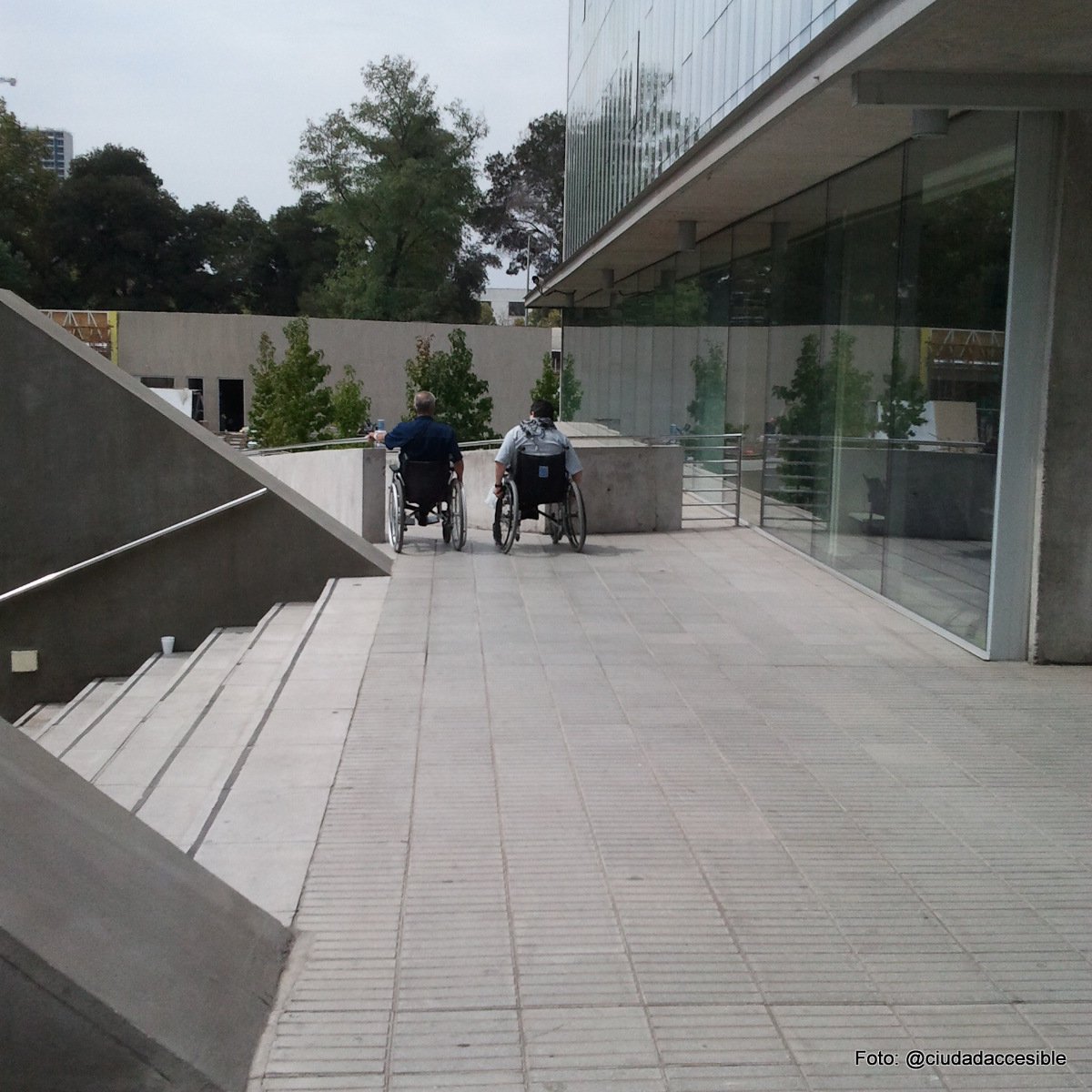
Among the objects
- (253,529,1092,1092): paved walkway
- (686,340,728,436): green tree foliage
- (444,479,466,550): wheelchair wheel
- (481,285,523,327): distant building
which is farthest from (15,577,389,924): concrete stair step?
(481,285,523,327): distant building

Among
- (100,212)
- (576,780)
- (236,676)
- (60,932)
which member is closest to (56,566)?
(236,676)

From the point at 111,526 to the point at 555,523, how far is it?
4.47 m

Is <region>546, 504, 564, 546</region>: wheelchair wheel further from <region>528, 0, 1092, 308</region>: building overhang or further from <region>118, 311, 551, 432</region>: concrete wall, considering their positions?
<region>118, 311, 551, 432</region>: concrete wall

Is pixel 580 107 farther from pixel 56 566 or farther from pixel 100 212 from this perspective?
pixel 100 212

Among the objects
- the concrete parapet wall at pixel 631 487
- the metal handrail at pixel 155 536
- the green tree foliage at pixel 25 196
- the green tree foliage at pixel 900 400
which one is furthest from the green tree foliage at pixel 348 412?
the green tree foliage at pixel 25 196

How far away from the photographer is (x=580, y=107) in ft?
98.5

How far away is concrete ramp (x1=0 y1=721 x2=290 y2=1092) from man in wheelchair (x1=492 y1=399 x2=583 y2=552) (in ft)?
27.7

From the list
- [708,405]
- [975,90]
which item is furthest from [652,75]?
[975,90]

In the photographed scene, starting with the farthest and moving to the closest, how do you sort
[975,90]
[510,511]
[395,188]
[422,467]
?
[395,188]
[510,511]
[422,467]
[975,90]

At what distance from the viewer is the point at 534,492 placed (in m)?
12.6

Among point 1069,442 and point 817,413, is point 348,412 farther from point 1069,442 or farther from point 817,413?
point 1069,442

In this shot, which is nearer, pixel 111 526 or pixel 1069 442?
pixel 1069 442

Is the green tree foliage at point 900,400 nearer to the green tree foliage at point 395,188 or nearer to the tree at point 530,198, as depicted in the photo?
the green tree foliage at point 395,188

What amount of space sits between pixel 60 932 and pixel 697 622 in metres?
6.78
